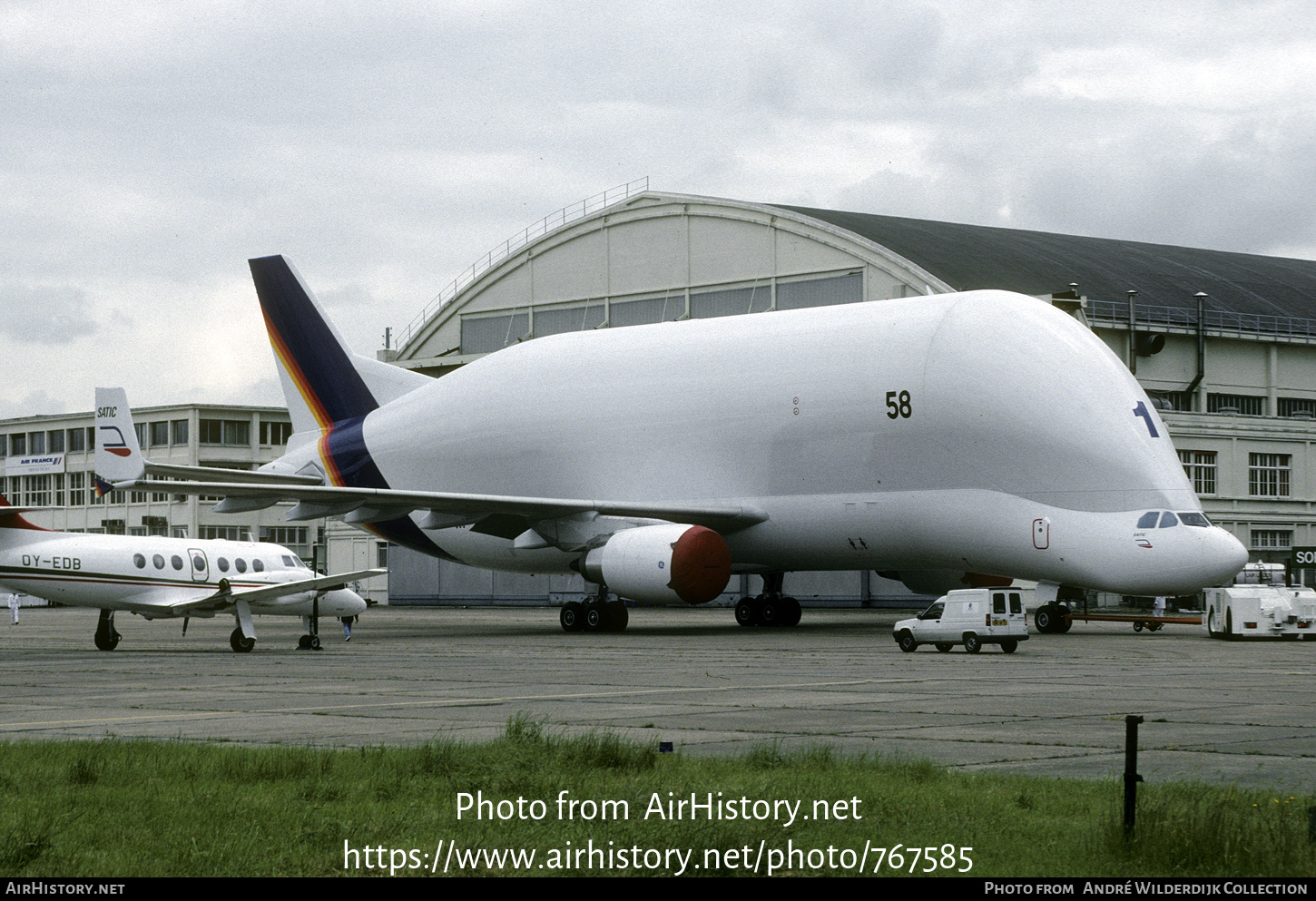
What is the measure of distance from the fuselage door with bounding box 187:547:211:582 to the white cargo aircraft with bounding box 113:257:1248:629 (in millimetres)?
1810

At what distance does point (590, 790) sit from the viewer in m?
11.0

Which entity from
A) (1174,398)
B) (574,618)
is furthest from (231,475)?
(1174,398)

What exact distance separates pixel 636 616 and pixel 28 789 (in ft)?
154

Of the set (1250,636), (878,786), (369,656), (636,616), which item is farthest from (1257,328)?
(878,786)

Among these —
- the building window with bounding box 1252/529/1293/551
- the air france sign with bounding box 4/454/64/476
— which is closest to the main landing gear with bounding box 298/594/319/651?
the building window with bounding box 1252/529/1293/551

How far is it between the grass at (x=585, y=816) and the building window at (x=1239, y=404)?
62338mm

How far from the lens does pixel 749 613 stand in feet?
145

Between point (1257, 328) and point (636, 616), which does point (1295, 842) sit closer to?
point (636, 616)

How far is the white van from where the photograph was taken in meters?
29.7

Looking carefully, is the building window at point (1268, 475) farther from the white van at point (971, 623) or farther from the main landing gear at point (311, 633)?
the main landing gear at point (311, 633)

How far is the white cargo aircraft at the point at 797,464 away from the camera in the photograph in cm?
3494

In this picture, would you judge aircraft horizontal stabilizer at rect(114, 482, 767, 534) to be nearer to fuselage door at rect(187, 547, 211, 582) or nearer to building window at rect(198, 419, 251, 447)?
fuselage door at rect(187, 547, 211, 582)

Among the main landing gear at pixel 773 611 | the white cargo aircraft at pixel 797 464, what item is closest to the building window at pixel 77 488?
the white cargo aircraft at pixel 797 464

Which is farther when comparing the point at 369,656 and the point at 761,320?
the point at 761,320
